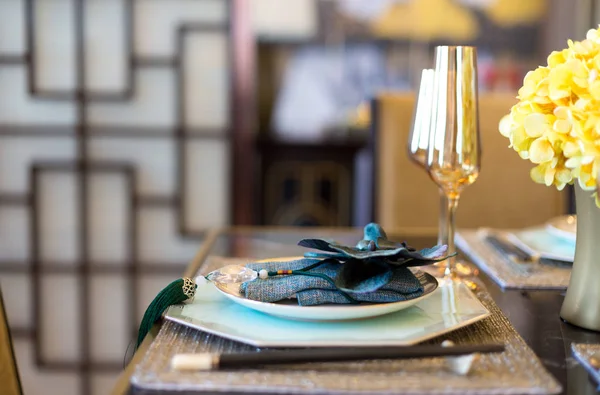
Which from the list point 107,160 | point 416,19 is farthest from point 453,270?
point 416,19

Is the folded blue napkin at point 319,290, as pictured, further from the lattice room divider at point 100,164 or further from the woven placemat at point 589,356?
the lattice room divider at point 100,164

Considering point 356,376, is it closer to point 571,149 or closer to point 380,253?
A: point 380,253

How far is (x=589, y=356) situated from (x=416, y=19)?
322cm

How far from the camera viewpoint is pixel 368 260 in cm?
82

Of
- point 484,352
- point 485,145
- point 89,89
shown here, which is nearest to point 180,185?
point 89,89

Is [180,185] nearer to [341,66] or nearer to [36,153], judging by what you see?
[36,153]

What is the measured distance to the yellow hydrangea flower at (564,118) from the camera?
756 mm

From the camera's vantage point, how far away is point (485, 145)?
6.14 ft

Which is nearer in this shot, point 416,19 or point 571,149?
point 571,149

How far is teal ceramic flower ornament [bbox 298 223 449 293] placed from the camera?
785 mm

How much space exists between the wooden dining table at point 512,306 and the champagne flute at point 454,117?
13 cm

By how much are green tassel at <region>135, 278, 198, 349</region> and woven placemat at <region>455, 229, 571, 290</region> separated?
0.43 m

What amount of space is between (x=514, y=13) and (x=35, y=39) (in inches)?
92.4

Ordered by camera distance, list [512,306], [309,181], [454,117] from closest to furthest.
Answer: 1. [512,306]
2. [454,117]
3. [309,181]
